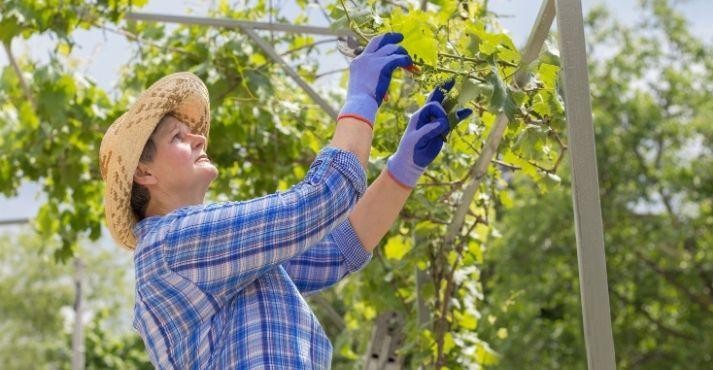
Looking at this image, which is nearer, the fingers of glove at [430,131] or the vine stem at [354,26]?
the fingers of glove at [430,131]

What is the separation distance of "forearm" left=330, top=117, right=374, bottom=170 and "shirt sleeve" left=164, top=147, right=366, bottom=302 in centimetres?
2

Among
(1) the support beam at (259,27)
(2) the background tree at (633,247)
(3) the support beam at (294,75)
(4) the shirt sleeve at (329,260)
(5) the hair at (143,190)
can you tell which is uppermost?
(2) the background tree at (633,247)

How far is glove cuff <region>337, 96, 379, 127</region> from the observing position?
204cm

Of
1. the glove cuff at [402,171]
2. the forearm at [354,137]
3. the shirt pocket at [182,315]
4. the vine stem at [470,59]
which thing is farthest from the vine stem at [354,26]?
the shirt pocket at [182,315]

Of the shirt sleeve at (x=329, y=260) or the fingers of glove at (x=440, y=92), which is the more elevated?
the fingers of glove at (x=440, y=92)

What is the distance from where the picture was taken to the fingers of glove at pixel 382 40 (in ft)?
7.13

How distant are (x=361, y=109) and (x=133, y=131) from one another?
413 millimetres

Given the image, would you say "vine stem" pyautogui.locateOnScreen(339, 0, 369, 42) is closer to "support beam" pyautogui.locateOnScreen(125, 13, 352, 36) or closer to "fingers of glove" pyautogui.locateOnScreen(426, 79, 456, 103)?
"fingers of glove" pyautogui.locateOnScreen(426, 79, 456, 103)

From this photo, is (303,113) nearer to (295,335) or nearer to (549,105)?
(549,105)

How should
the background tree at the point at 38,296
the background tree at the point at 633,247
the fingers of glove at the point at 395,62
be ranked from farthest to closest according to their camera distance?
the background tree at the point at 38,296, the background tree at the point at 633,247, the fingers of glove at the point at 395,62

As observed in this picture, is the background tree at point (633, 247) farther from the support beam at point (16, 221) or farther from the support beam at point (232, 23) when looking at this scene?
the support beam at point (232, 23)

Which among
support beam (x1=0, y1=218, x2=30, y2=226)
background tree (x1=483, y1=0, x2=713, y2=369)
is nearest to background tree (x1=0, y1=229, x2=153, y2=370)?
background tree (x1=483, y1=0, x2=713, y2=369)

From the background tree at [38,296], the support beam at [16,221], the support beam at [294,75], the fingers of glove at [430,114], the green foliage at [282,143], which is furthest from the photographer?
the background tree at [38,296]

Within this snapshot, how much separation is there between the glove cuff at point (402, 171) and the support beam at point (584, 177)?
10.5 inches
